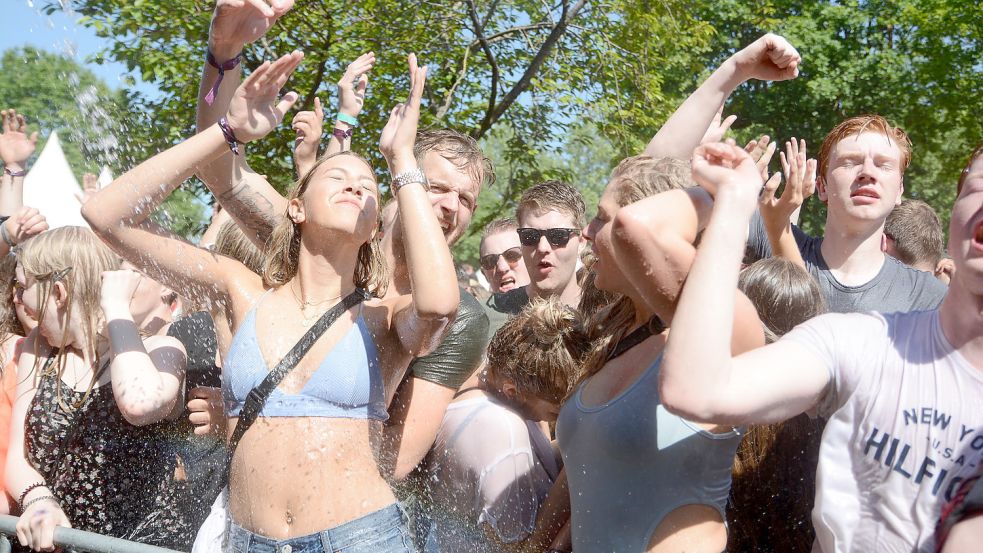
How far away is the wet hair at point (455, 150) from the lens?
3219 mm

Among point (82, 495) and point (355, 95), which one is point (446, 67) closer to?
point (355, 95)

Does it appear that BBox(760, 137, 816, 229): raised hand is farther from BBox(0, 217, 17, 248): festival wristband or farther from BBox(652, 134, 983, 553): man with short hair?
BBox(0, 217, 17, 248): festival wristband

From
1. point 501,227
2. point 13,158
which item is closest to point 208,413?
point 501,227

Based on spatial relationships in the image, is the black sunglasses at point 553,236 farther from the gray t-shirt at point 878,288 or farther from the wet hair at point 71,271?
the wet hair at point 71,271

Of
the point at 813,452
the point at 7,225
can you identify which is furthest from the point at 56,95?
the point at 813,452

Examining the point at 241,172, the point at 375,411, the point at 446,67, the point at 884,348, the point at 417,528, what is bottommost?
the point at 446,67

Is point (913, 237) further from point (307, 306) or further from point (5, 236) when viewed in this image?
point (5, 236)

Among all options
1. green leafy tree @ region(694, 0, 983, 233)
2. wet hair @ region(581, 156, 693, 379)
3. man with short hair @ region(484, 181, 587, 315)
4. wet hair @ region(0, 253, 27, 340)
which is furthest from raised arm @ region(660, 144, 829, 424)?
green leafy tree @ region(694, 0, 983, 233)

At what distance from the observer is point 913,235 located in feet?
16.1

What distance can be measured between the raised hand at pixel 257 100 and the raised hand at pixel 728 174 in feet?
4.53

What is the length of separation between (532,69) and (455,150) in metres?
6.36

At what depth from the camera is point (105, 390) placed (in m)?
3.20

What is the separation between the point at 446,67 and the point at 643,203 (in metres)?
7.61

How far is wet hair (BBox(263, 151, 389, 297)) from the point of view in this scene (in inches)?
112
